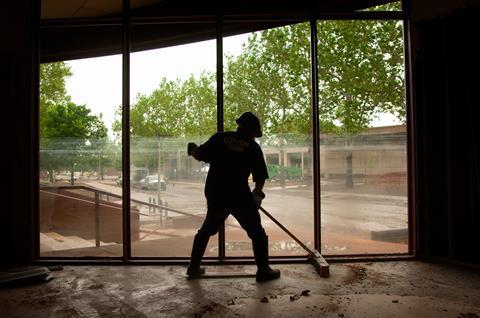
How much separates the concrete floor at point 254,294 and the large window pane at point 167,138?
1.82ft

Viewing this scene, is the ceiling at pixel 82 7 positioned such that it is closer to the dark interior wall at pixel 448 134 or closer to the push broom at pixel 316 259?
the push broom at pixel 316 259

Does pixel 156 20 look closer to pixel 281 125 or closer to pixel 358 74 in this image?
pixel 281 125

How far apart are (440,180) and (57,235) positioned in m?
4.32

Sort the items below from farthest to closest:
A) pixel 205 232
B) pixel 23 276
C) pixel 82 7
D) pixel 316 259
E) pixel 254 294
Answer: pixel 82 7
pixel 316 259
pixel 205 232
pixel 23 276
pixel 254 294

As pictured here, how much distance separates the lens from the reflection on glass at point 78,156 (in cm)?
436

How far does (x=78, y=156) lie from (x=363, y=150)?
10.8 ft

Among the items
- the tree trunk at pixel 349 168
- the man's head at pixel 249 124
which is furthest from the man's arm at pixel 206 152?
the tree trunk at pixel 349 168

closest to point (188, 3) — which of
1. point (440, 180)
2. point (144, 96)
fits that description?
point (144, 96)

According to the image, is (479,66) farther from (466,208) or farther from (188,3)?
(188,3)

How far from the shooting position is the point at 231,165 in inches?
142

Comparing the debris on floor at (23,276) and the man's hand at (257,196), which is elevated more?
the man's hand at (257,196)

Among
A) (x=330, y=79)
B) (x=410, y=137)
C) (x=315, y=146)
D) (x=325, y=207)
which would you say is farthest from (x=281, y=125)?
(x=410, y=137)

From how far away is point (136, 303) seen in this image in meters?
3.00

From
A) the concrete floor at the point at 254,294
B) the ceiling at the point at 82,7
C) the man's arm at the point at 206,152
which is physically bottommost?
the concrete floor at the point at 254,294
